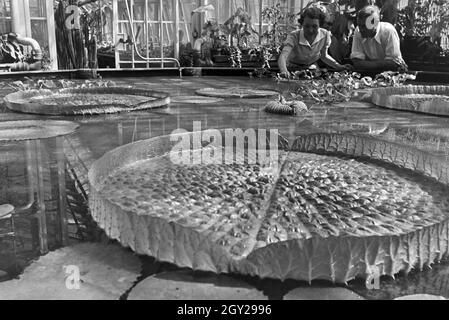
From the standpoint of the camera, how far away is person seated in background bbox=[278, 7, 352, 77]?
6.78 m

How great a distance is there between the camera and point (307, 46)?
7.09 meters

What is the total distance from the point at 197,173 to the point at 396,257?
1.07 metres

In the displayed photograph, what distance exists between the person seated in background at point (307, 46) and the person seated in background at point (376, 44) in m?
0.44

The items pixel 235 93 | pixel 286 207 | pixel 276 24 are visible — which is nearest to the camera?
pixel 286 207

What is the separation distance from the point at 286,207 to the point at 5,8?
9487 mm

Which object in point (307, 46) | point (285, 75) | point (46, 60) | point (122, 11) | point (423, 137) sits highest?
point (122, 11)

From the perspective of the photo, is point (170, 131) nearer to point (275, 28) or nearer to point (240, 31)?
point (240, 31)

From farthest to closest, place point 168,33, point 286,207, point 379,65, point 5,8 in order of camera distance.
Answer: point 168,33, point 5,8, point 379,65, point 286,207

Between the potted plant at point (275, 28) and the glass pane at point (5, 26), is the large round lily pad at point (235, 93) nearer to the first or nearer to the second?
the potted plant at point (275, 28)

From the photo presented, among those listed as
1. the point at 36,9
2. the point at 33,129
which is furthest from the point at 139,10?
the point at 33,129

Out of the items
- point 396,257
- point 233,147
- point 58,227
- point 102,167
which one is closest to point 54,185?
point 102,167

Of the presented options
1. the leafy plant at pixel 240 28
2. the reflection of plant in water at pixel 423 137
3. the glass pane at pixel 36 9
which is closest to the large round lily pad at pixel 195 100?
the reflection of plant in water at pixel 423 137

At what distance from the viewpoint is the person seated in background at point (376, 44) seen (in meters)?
6.56

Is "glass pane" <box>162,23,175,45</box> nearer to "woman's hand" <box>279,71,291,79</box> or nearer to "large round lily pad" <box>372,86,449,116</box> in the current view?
"woman's hand" <box>279,71,291,79</box>
